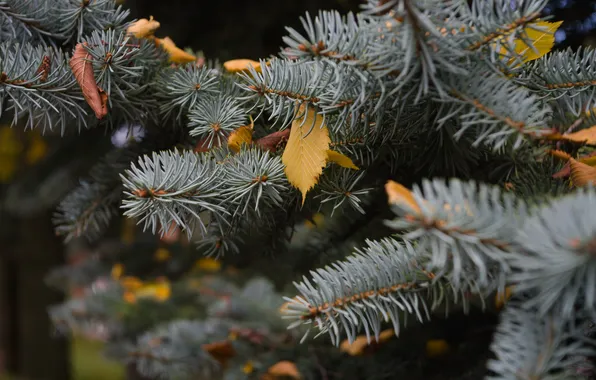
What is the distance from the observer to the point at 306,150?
1.98 feet

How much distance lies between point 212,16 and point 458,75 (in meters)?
1.50

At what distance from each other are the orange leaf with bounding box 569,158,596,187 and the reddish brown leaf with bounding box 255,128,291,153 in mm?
349

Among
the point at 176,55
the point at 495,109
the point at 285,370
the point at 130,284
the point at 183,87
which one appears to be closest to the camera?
the point at 495,109

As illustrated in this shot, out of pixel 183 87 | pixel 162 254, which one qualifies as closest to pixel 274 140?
pixel 183 87

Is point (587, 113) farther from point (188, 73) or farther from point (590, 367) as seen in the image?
point (188, 73)

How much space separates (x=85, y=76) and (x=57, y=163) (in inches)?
67.1

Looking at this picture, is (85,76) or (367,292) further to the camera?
(85,76)

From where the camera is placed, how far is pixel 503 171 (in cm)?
75

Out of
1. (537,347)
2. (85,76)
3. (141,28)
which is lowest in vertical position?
(537,347)

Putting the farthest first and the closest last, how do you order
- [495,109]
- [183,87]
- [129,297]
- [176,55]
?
[129,297] → [176,55] → [183,87] → [495,109]

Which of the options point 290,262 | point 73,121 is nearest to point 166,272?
point 290,262

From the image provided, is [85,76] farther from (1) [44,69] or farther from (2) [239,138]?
(2) [239,138]

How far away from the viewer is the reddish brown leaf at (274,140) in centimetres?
69

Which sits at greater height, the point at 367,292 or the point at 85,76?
the point at 85,76
